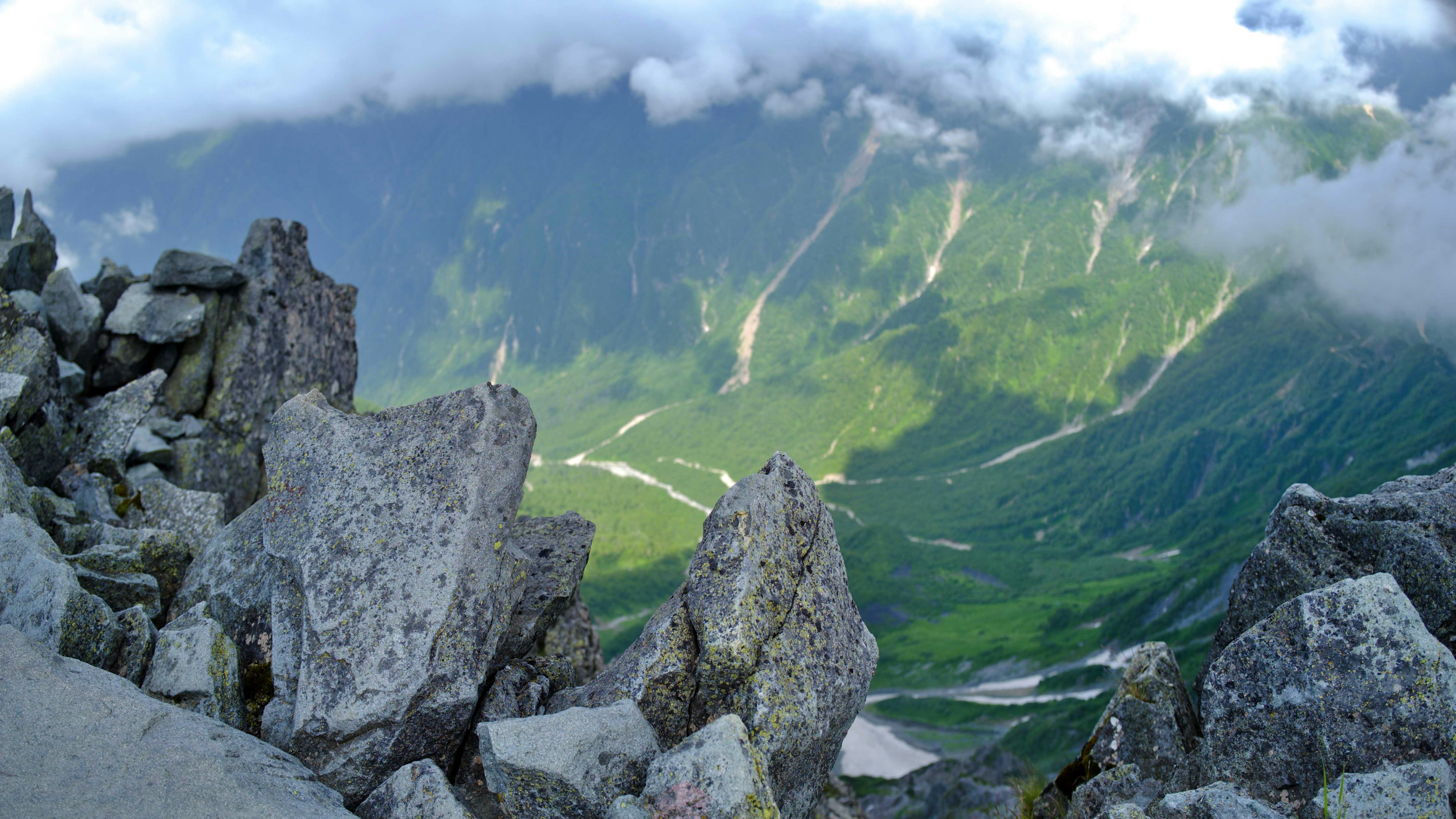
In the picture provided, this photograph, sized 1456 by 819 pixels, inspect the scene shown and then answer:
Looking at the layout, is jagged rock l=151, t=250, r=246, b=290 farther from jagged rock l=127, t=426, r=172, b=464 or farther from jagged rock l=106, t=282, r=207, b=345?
jagged rock l=127, t=426, r=172, b=464

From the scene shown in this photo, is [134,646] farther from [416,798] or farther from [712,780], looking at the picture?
[712,780]

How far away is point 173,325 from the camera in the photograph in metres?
24.4

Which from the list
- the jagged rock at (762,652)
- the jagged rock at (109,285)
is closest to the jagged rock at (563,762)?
the jagged rock at (762,652)

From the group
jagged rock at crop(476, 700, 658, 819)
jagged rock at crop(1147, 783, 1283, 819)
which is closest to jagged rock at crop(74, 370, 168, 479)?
jagged rock at crop(476, 700, 658, 819)

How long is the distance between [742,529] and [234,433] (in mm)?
20552

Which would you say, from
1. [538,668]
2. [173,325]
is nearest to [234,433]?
[173,325]

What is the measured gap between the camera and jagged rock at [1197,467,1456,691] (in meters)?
11.3

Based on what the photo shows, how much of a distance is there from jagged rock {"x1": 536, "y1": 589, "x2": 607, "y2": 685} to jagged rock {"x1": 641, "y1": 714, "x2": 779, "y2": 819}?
14.8 metres

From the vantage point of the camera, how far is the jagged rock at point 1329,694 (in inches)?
→ 374

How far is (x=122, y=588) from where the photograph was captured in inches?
467

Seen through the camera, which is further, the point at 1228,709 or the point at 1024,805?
the point at 1024,805

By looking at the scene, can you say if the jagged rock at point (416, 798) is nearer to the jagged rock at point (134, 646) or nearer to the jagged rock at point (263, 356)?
the jagged rock at point (134, 646)

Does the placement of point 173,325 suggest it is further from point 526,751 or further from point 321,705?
point 526,751

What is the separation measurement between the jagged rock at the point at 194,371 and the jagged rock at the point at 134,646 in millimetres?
14694
